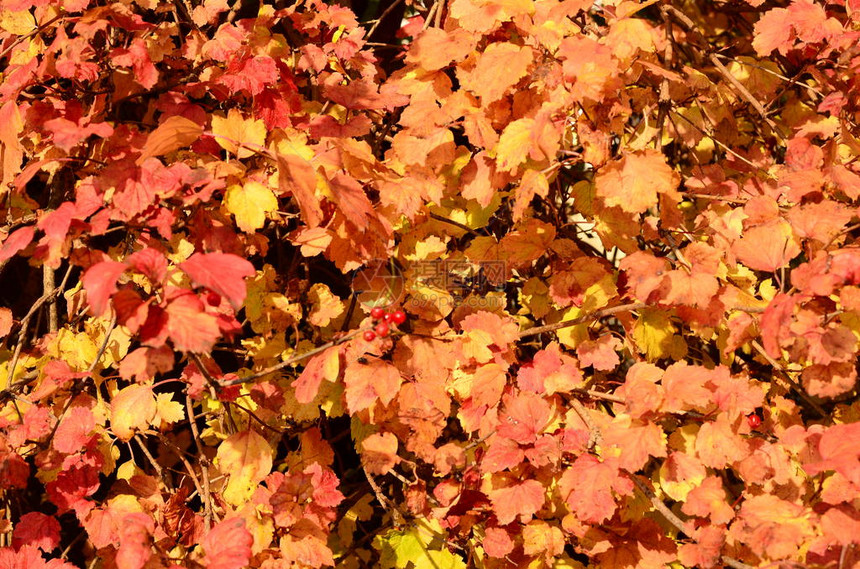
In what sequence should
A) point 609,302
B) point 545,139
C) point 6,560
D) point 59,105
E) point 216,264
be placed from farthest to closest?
point 609,302 → point 59,105 → point 6,560 → point 545,139 → point 216,264

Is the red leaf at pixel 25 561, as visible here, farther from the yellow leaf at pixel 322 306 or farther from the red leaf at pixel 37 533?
the yellow leaf at pixel 322 306

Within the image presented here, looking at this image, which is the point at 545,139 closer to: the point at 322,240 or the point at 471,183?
the point at 471,183

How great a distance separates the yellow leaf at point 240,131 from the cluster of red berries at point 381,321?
50cm

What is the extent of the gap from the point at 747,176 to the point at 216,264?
1759 mm

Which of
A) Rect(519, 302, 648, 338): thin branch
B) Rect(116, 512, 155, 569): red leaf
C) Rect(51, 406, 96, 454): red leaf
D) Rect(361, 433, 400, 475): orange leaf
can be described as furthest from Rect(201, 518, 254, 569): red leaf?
Rect(519, 302, 648, 338): thin branch

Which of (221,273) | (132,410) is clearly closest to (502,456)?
(221,273)

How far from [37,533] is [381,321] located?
1.12m

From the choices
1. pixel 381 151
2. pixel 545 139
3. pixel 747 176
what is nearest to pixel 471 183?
pixel 545 139

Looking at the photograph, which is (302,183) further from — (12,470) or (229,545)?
(12,470)

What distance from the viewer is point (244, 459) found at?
2041mm

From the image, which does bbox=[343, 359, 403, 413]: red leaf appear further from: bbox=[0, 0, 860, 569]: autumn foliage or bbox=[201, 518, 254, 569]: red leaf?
bbox=[201, 518, 254, 569]: red leaf

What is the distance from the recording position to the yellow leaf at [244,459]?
80.0 inches

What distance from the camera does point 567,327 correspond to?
2281 millimetres

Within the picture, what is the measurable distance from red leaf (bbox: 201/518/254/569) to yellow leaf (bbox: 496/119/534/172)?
1036 mm
